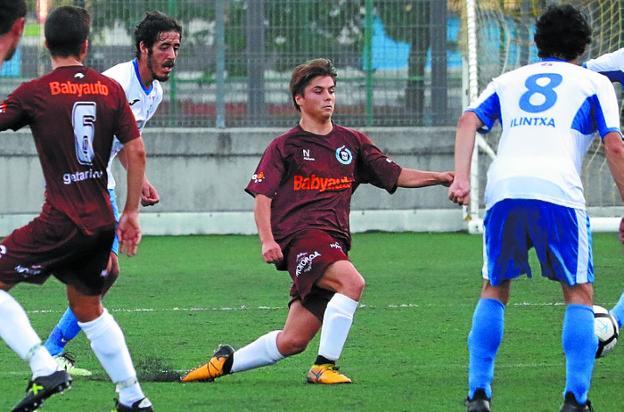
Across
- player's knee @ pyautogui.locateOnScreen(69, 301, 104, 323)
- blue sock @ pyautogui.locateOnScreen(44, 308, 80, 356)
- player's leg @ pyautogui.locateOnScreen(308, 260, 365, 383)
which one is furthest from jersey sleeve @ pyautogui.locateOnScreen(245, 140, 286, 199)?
player's knee @ pyautogui.locateOnScreen(69, 301, 104, 323)

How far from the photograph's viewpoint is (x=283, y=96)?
49.6 feet

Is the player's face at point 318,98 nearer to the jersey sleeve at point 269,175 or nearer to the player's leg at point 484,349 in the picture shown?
the jersey sleeve at point 269,175

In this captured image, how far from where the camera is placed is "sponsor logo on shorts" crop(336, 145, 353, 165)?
692 centimetres

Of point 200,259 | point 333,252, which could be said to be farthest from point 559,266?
point 200,259

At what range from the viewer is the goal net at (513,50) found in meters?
13.7

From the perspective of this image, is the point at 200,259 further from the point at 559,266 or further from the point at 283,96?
the point at 559,266

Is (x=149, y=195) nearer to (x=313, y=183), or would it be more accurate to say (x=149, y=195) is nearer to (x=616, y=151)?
(x=313, y=183)

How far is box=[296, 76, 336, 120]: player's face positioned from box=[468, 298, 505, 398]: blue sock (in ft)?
5.74

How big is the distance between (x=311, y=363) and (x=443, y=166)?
324 inches

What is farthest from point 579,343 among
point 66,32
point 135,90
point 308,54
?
point 308,54

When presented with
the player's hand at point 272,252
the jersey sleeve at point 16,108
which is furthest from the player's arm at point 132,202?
the player's hand at point 272,252

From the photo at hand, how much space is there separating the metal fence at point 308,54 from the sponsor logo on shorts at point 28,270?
9.62 meters

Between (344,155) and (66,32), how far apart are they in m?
1.87

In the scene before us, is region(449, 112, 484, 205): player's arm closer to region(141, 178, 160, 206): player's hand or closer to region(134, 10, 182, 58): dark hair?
region(141, 178, 160, 206): player's hand
